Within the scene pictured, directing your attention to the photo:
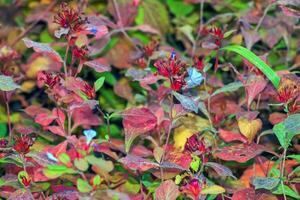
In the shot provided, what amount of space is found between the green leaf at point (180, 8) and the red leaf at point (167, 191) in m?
1.01

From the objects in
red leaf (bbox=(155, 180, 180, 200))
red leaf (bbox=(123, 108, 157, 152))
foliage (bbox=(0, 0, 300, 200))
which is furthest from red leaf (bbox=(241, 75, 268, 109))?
red leaf (bbox=(155, 180, 180, 200))

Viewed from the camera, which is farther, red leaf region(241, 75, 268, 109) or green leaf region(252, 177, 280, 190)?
red leaf region(241, 75, 268, 109)

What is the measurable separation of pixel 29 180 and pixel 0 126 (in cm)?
53

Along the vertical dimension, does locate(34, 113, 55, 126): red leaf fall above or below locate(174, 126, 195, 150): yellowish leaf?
above

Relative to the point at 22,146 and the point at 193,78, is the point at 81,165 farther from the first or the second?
the point at 193,78

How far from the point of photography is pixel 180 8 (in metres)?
2.23

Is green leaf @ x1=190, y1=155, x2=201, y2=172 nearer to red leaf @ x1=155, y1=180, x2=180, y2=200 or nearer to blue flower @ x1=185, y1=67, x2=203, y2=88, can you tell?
red leaf @ x1=155, y1=180, x2=180, y2=200

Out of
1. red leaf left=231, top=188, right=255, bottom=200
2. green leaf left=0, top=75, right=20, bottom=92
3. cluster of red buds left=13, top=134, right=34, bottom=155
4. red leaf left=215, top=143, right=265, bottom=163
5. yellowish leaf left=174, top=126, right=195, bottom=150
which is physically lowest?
yellowish leaf left=174, top=126, right=195, bottom=150

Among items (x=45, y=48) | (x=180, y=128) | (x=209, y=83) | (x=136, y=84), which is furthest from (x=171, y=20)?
(x=45, y=48)

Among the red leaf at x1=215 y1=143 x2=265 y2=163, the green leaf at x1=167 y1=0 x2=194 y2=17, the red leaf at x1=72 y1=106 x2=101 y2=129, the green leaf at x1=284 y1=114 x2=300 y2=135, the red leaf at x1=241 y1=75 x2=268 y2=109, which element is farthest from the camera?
the green leaf at x1=167 y1=0 x2=194 y2=17

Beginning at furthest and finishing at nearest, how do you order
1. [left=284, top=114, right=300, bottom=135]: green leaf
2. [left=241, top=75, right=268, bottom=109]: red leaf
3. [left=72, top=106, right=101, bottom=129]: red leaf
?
[left=72, top=106, right=101, bottom=129]: red leaf → [left=241, top=75, right=268, bottom=109]: red leaf → [left=284, top=114, right=300, bottom=135]: green leaf

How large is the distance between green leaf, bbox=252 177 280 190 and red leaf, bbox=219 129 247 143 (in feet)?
0.59

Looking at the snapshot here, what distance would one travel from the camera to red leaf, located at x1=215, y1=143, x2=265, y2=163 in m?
1.42

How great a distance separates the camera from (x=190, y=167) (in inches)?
57.0
